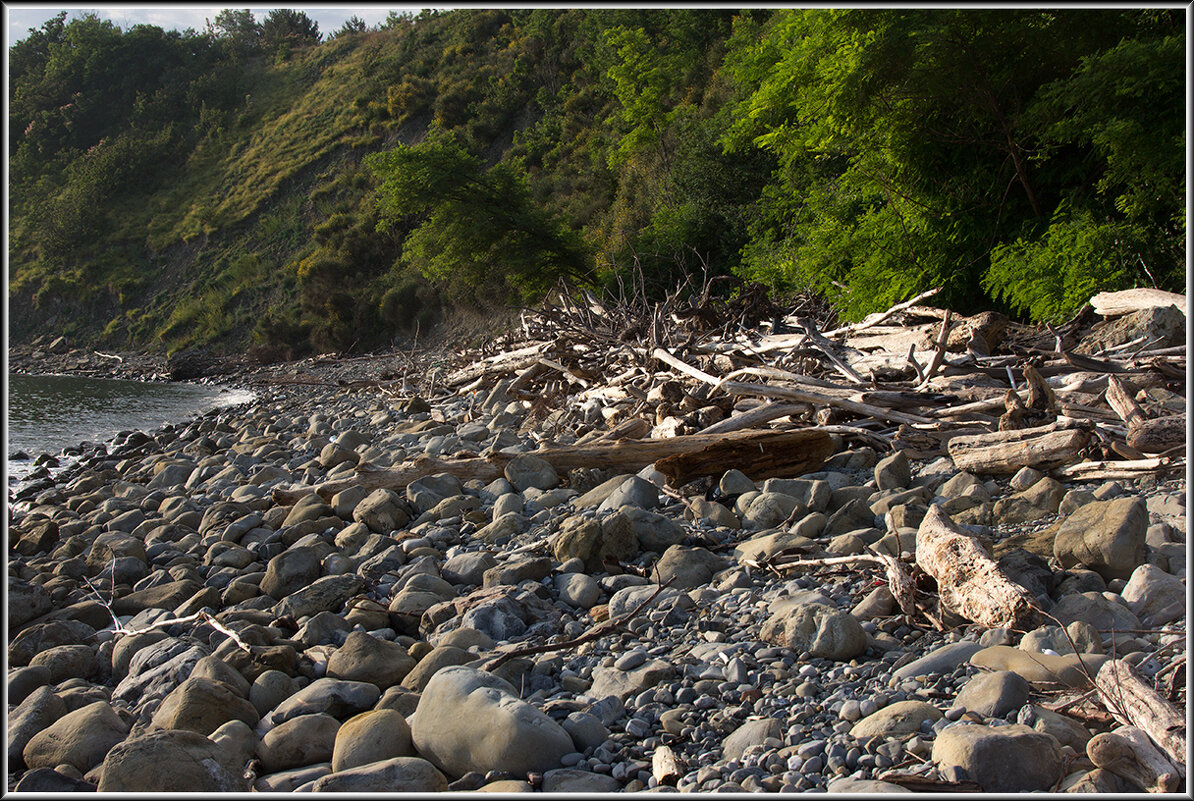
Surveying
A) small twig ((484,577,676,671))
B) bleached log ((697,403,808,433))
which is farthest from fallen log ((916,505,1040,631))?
bleached log ((697,403,808,433))

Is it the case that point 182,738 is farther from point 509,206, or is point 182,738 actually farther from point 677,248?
point 509,206

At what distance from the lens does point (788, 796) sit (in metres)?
1.88

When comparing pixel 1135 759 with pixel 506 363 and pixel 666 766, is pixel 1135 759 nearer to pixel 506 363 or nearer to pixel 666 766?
pixel 666 766

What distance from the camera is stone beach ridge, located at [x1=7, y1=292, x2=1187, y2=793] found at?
2.14 metres

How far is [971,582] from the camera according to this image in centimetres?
274

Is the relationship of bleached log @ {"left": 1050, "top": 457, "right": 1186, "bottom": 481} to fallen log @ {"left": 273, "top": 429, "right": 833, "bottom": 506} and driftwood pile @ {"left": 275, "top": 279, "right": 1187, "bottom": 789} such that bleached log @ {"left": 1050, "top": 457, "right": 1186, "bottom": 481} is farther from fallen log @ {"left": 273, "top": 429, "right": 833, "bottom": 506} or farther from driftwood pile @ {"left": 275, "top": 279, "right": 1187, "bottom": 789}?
fallen log @ {"left": 273, "top": 429, "right": 833, "bottom": 506}

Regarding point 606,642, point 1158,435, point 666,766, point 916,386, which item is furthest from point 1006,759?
point 916,386

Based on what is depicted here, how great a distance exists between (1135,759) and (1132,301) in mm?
5440

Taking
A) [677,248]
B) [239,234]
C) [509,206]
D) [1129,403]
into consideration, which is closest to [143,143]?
[239,234]

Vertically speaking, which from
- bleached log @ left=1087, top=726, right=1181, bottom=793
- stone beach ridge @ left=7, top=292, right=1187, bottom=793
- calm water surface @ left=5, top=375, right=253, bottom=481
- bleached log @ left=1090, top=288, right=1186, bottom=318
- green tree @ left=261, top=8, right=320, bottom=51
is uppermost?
green tree @ left=261, top=8, right=320, bottom=51

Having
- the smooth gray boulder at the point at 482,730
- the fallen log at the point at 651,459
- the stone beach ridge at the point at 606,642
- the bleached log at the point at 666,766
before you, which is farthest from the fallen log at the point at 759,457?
the bleached log at the point at 666,766

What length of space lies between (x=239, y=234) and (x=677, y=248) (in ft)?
132

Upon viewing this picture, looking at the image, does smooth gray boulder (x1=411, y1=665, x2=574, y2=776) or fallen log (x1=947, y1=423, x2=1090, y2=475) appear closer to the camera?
smooth gray boulder (x1=411, y1=665, x2=574, y2=776)

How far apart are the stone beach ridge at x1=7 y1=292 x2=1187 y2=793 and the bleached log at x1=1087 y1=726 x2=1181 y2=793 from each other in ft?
0.04
